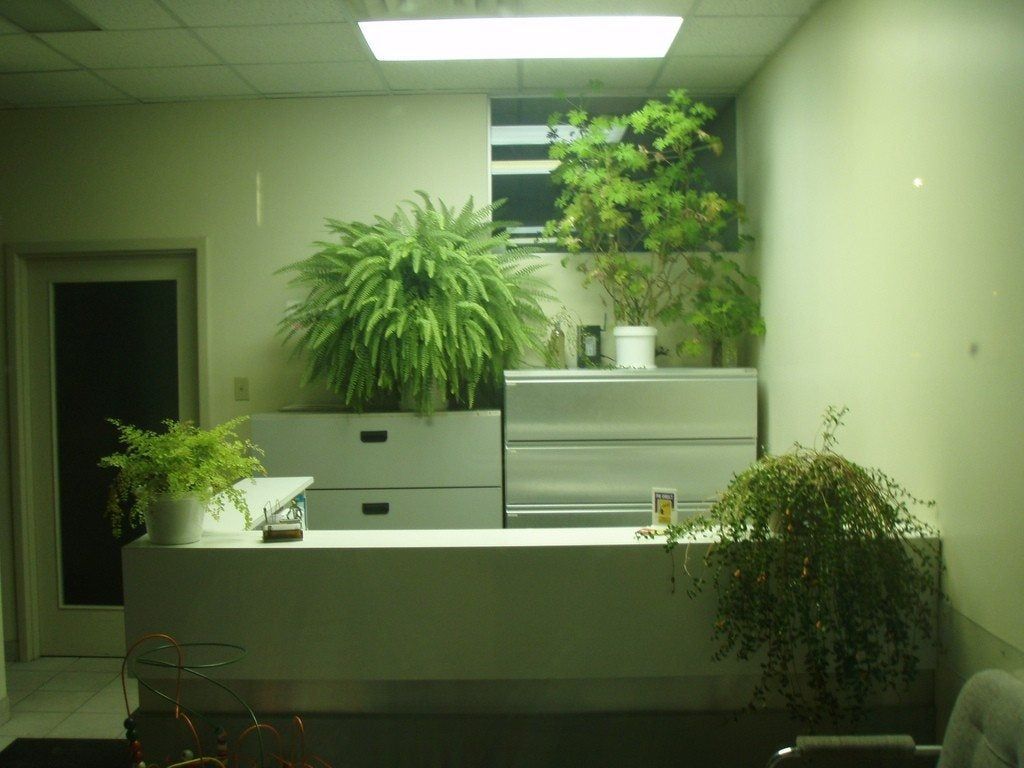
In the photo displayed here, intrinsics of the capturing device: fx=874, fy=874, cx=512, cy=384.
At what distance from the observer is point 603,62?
3754mm

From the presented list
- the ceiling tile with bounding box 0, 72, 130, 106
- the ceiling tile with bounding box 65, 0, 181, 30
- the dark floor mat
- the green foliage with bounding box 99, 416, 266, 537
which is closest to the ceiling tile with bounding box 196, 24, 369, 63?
the ceiling tile with bounding box 65, 0, 181, 30

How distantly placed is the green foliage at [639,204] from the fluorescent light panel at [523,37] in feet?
1.10

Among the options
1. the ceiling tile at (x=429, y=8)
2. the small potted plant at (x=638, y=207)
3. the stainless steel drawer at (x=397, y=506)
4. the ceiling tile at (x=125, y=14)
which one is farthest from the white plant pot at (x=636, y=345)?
the ceiling tile at (x=125, y=14)

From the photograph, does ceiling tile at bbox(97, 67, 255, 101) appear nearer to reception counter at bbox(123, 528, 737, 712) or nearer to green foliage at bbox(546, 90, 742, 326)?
green foliage at bbox(546, 90, 742, 326)

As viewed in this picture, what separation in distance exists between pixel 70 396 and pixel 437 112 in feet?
7.72

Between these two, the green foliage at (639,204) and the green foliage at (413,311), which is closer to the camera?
the green foliage at (413,311)

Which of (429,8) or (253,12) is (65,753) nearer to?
(253,12)

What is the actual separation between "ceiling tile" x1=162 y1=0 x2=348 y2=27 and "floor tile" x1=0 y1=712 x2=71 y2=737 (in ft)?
9.32

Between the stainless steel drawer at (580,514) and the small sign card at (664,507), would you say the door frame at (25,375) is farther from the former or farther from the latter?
the small sign card at (664,507)

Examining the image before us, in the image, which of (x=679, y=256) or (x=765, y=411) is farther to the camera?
(x=679, y=256)

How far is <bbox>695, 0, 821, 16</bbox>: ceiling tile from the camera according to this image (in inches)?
120

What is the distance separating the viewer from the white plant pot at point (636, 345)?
387 cm

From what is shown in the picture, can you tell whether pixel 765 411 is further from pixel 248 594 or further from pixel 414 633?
pixel 248 594

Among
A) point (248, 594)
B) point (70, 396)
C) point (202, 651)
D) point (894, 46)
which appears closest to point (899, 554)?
point (894, 46)
